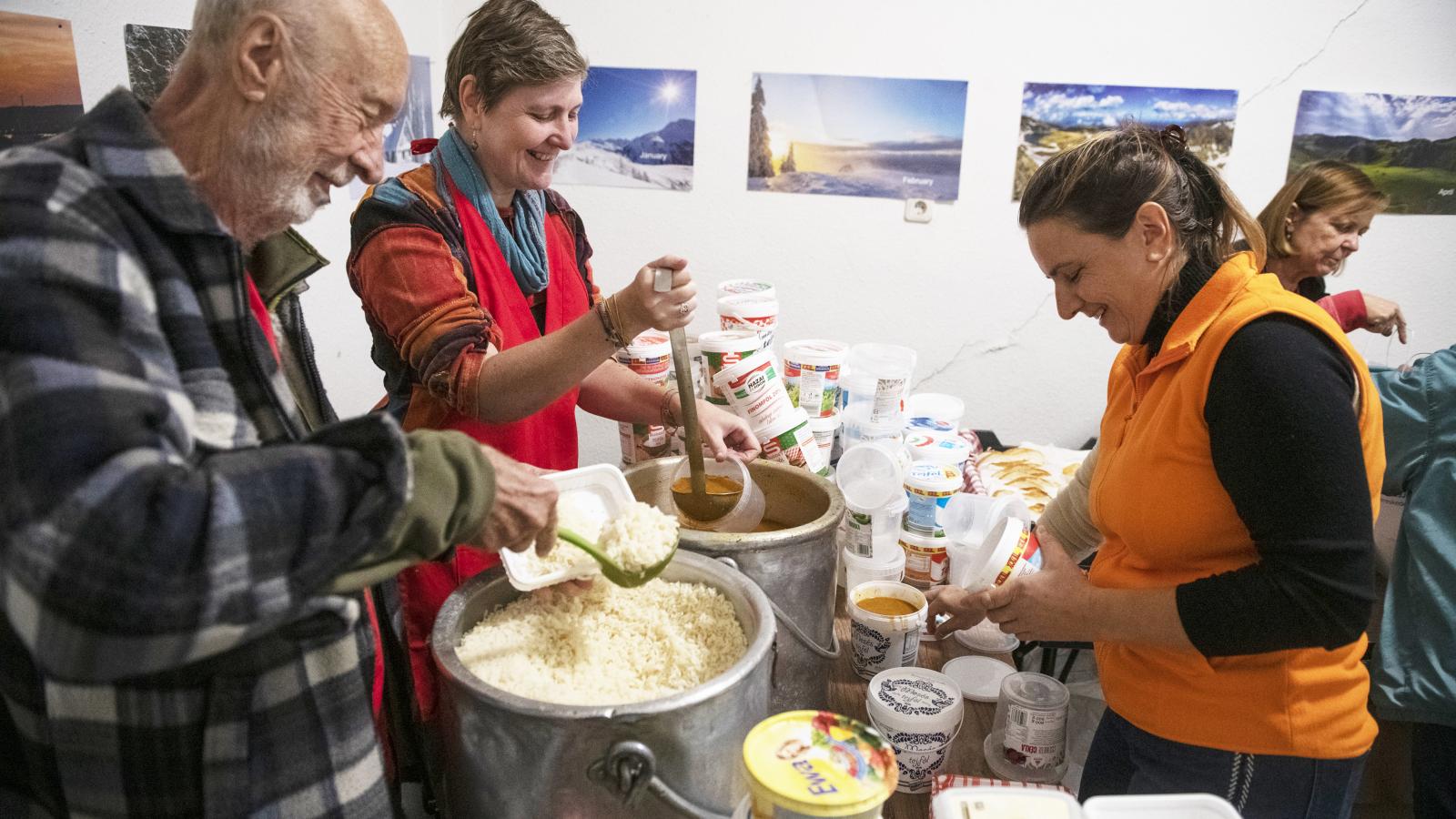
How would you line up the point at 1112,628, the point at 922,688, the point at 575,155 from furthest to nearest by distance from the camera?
the point at 575,155, the point at 922,688, the point at 1112,628

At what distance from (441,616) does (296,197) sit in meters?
0.60

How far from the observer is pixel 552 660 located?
4.09 ft

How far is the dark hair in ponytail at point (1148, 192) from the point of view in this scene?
1334 millimetres

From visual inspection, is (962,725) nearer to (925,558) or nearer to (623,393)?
(925,558)

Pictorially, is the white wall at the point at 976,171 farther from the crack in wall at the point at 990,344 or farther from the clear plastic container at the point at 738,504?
the clear plastic container at the point at 738,504

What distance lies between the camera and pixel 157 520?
2.34ft

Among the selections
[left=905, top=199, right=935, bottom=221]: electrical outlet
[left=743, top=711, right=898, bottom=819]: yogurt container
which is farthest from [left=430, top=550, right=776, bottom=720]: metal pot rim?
[left=905, top=199, right=935, bottom=221]: electrical outlet

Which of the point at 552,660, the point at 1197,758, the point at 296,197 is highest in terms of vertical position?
the point at 296,197

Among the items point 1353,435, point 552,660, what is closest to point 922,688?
point 552,660

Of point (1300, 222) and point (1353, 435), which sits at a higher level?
point (1300, 222)

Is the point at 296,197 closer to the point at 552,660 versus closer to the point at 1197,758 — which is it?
the point at 552,660

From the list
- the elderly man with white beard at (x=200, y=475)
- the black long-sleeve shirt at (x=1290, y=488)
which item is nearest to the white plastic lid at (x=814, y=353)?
the black long-sleeve shirt at (x=1290, y=488)

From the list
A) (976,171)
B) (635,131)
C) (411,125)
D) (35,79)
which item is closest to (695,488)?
(35,79)

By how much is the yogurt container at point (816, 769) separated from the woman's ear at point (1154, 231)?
35.0 inches
